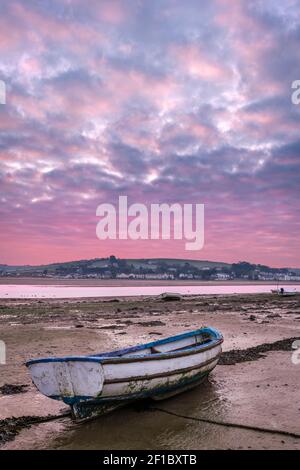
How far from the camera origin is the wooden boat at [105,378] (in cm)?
757

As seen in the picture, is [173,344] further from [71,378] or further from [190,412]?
[71,378]

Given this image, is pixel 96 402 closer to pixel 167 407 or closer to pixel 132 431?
pixel 132 431

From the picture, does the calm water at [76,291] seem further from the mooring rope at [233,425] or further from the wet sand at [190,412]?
the mooring rope at [233,425]

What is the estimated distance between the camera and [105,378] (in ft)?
25.0

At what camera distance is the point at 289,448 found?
6.93 m

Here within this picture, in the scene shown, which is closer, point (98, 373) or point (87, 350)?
point (98, 373)

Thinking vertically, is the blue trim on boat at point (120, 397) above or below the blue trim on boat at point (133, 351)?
below

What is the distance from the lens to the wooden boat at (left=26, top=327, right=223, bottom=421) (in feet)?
24.8

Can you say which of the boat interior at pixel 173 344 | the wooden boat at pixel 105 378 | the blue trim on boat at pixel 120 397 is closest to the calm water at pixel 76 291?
the boat interior at pixel 173 344

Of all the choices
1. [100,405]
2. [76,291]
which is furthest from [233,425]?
[76,291]

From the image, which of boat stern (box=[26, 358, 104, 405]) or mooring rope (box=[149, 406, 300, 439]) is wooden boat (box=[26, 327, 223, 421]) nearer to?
boat stern (box=[26, 358, 104, 405])
